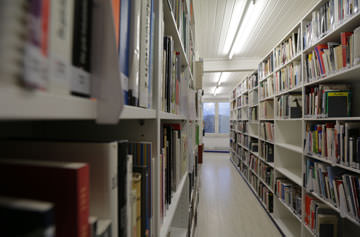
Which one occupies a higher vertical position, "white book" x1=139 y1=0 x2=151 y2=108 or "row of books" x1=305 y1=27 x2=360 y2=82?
"row of books" x1=305 y1=27 x2=360 y2=82

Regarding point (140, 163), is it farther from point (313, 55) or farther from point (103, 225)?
point (313, 55)

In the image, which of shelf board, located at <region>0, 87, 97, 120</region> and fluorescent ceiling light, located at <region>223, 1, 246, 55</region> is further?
fluorescent ceiling light, located at <region>223, 1, 246, 55</region>

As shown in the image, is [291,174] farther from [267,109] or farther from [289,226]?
[267,109]

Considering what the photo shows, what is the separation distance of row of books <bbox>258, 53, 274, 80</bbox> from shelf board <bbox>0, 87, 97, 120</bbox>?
3.27 m

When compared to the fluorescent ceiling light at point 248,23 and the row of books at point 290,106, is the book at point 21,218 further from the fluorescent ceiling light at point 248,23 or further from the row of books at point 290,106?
the fluorescent ceiling light at point 248,23

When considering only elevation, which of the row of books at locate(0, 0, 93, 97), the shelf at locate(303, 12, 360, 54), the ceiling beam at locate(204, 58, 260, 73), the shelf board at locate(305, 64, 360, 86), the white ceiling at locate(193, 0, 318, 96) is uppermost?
the white ceiling at locate(193, 0, 318, 96)

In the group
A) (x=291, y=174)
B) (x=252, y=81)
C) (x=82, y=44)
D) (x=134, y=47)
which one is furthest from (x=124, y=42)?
(x=252, y=81)

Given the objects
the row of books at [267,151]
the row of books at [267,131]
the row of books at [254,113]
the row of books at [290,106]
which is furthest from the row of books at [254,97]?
the row of books at [290,106]

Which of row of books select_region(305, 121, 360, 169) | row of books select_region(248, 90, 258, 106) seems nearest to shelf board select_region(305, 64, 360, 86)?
row of books select_region(305, 121, 360, 169)

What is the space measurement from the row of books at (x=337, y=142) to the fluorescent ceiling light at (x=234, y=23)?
1966 mm

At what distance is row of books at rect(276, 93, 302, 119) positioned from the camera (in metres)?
2.25

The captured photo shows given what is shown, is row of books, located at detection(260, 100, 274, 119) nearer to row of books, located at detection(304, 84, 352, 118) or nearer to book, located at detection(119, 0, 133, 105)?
row of books, located at detection(304, 84, 352, 118)

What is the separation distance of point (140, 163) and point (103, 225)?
0.76 ft

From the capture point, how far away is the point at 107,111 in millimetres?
266
